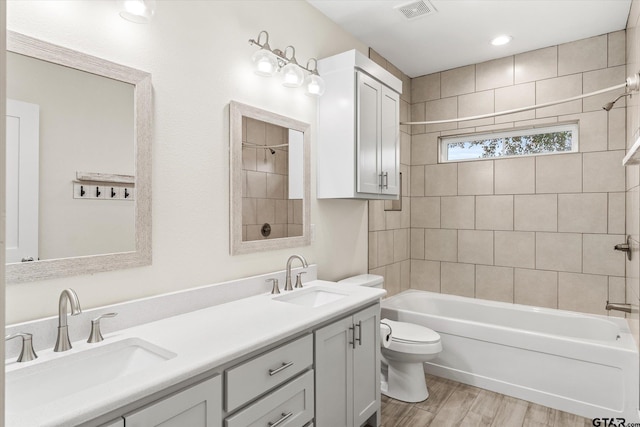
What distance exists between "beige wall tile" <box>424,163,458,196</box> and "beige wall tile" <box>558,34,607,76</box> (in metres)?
1.18

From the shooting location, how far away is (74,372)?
3.95 feet

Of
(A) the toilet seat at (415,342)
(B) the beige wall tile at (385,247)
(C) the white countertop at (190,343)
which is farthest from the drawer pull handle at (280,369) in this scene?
(B) the beige wall tile at (385,247)

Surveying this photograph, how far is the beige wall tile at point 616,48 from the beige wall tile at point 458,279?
2.01 meters

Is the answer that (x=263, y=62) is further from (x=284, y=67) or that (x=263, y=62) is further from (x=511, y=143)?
(x=511, y=143)

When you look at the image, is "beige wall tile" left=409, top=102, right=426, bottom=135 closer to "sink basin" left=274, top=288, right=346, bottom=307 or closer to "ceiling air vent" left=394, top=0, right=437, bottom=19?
"ceiling air vent" left=394, top=0, right=437, bottom=19

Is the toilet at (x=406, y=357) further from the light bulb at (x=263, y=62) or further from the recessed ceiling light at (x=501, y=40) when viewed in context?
the recessed ceiling light at (x=501, y=40)

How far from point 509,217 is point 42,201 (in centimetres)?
338

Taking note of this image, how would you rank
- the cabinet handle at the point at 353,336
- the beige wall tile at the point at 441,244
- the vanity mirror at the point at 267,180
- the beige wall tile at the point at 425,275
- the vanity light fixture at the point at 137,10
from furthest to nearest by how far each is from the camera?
Result: the beige wall tile at the point at 425,275 < the beige wall tile at the point at 441,244 < the vanity mirror at the point at 267,180 < the cabinet handle at the point at 353,336 < the vanity light fixture at the point at 137,10

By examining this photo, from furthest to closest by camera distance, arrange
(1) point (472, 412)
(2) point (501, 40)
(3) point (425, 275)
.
→ (3) point (425, 275) → (2) point (501, 40) → (1) point (472, 412)

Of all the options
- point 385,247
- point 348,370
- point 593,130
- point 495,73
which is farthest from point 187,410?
point 495,73

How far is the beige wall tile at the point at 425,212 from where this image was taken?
12.2 feet

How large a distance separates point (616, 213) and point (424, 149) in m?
1.69

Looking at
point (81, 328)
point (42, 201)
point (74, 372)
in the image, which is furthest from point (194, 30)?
point (74, 372)

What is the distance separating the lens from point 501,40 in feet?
9.82
